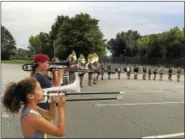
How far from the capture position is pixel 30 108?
3.19 meters

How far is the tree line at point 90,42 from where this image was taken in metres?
62.6

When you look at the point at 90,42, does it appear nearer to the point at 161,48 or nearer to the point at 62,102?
the point at 161,48

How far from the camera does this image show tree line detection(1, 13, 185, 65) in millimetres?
62594

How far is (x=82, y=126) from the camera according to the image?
933 centimetres

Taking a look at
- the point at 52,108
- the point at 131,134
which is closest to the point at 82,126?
the point at 131,134

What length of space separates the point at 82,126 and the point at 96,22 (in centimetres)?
5778

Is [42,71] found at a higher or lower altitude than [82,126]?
higher

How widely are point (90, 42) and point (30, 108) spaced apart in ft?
197

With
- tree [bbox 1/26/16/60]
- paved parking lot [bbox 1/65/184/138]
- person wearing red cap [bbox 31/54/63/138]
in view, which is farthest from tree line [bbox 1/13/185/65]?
person wearing red cap [bbox 31/54/63/138]

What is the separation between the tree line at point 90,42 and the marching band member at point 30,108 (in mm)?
57165

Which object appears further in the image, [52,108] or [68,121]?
[68,121]

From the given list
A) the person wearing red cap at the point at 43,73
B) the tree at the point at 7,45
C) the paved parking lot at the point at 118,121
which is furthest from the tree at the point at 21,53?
the person wearing red cap at the point at 43,73

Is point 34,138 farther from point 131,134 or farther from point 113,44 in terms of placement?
point 113,44

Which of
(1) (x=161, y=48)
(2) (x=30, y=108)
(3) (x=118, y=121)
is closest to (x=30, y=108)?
(2) (x=30, y=108)
